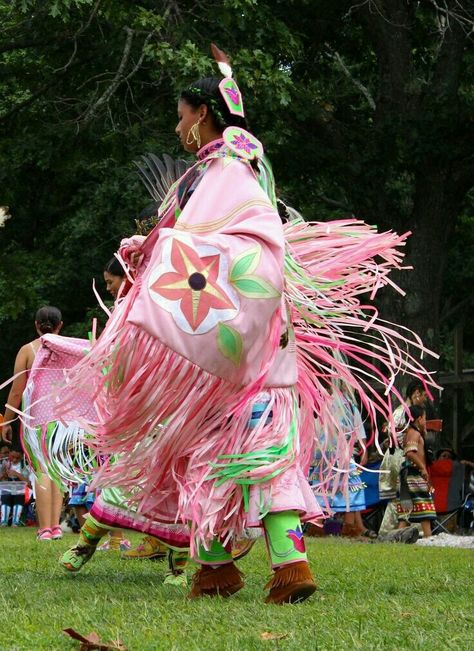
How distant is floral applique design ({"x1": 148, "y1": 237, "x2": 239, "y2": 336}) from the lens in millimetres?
3963

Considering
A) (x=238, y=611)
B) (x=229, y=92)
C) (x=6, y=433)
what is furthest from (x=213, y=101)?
(x=6, y=433)

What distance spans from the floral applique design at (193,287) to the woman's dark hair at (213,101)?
0.68 m

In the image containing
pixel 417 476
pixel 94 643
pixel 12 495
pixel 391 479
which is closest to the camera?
pixel 94 643

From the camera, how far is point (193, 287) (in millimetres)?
3990

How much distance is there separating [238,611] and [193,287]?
1.04 meters

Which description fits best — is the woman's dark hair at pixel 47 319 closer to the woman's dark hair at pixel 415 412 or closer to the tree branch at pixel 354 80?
the woman's dark hair at pixel 415 412

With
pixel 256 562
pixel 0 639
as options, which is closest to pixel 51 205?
pixel 256 562

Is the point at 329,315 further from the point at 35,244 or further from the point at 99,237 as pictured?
the point at 35,244

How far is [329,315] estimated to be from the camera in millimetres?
4566

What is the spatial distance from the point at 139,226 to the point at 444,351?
54.3ft

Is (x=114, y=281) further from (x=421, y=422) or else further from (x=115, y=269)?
(x=421, y=422)

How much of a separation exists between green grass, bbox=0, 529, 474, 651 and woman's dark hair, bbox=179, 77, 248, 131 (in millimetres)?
1727

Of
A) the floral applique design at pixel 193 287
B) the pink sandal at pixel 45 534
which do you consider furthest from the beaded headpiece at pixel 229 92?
the pink sandal at pixel 45 534

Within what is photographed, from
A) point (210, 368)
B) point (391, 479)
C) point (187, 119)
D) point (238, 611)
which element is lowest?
point (391, 479)
